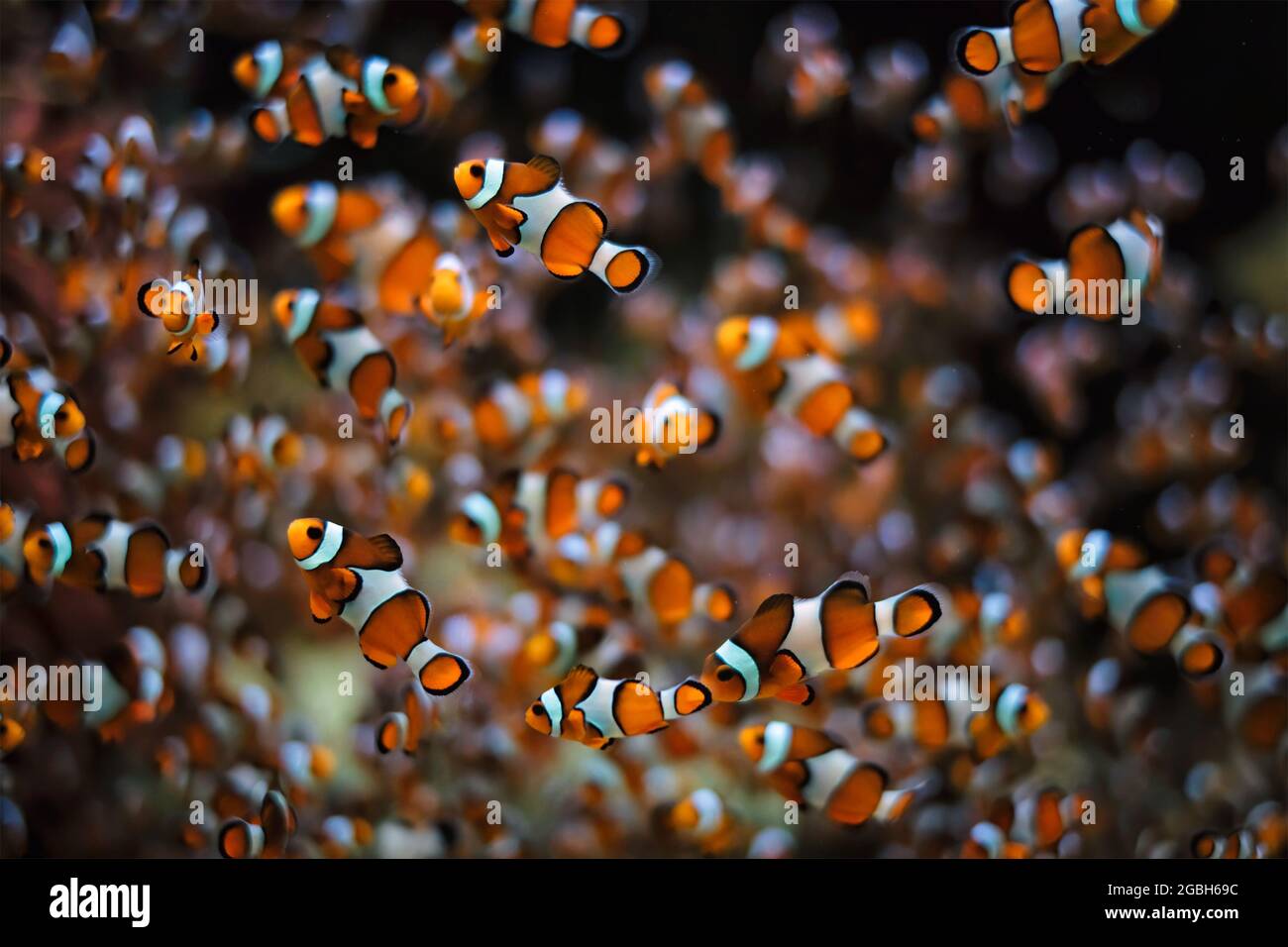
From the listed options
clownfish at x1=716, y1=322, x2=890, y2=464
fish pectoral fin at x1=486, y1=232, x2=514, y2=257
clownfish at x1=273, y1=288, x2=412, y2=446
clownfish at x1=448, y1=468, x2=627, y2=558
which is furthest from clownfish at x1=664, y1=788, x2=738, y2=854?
fish pectoral fin at x1=486, y1=232, x2=514, y2=257

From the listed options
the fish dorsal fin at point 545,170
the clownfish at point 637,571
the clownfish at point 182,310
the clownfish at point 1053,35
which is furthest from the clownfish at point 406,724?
the clownfish at point 1053,35

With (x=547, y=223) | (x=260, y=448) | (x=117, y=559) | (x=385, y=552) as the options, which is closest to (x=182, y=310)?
(x=260, y=448)

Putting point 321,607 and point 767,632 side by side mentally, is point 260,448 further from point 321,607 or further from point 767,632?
point 767,632

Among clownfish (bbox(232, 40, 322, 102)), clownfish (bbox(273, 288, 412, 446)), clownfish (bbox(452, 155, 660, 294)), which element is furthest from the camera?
clownfish (bbox(232, 40, 322, 102))

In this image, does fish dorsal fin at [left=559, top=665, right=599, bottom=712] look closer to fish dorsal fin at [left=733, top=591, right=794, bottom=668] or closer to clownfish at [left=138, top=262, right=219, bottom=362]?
fish dorsal fin at [left=733, top=591, right=794, bottom=668]
